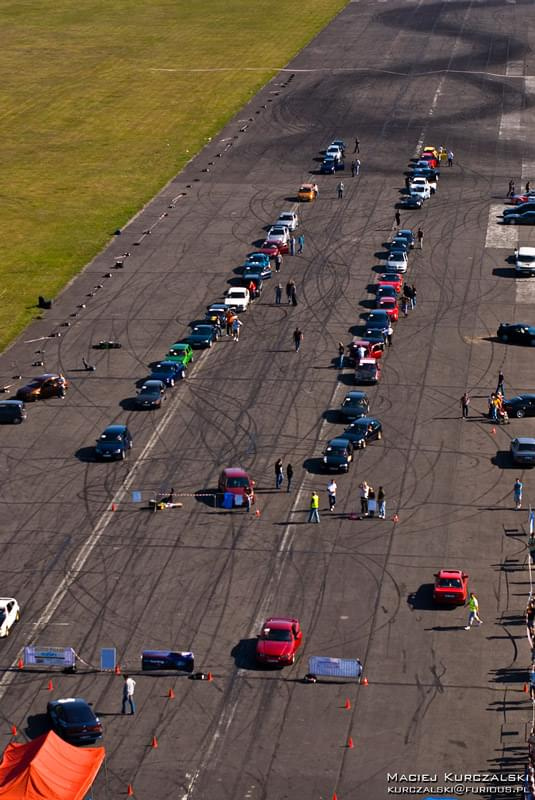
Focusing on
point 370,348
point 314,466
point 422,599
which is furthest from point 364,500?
point 370,348

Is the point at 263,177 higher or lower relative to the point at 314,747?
lower

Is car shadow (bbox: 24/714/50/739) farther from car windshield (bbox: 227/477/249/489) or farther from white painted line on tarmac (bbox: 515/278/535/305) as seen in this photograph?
white painted line on tarmac (bbox: 515/278/535/305)

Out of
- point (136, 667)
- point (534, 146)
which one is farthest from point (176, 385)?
point (534, 146)

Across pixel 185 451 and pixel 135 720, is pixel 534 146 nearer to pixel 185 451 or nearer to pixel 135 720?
pixel 185 451

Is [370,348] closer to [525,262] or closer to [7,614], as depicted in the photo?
[525,262]

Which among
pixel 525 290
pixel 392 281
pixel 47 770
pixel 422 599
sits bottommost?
pixel 525 290
